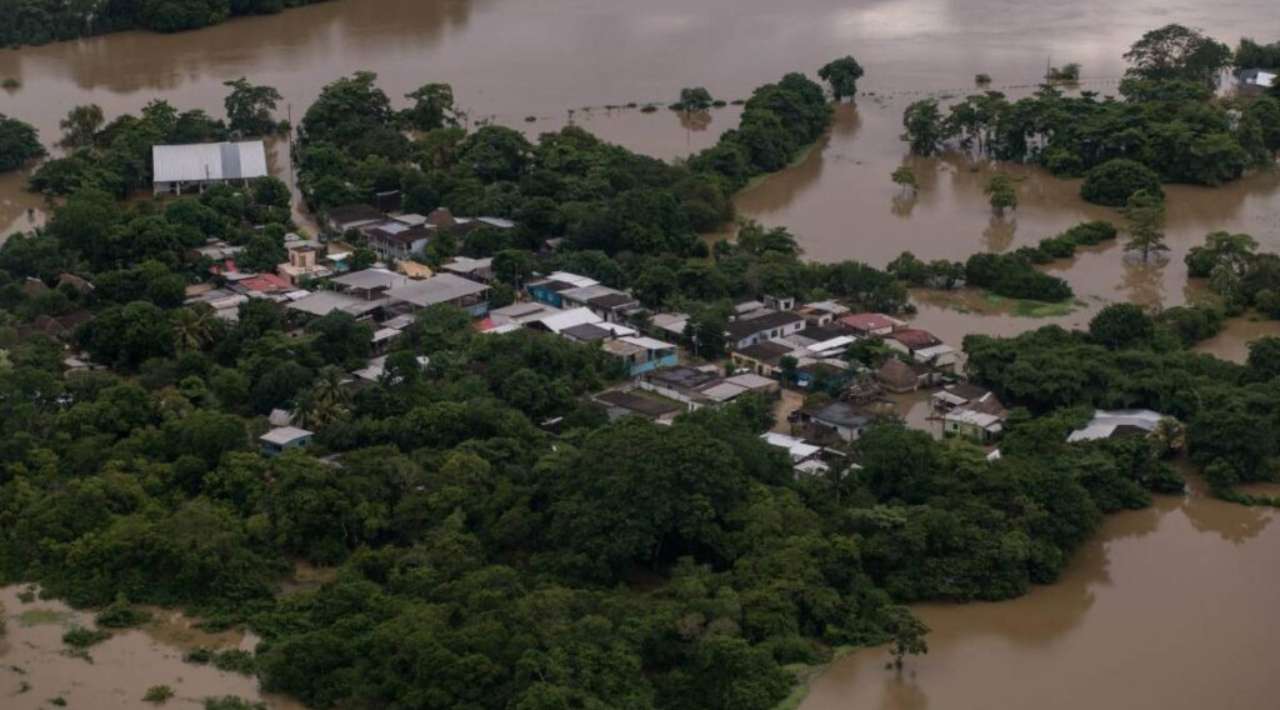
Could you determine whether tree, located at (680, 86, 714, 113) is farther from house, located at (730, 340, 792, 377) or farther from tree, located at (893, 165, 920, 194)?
house, located at (730, 340, 792, 377)

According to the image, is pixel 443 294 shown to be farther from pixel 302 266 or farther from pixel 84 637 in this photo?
pixel 84 637

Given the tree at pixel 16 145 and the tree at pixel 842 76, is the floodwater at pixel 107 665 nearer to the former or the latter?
the tree at pixel 16 145

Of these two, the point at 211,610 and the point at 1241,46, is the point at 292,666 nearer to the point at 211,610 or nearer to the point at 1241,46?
the point at 211,610

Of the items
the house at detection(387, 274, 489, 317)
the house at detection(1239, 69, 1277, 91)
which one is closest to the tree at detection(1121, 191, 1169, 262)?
the house at detection(1239, 69, 1277, 91)

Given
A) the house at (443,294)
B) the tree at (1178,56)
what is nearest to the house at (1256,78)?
the tree at (1178,56)

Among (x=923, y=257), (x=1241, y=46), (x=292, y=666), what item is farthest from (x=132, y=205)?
(x=1241, y=46)
